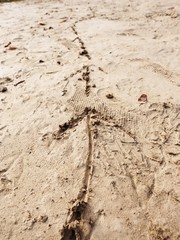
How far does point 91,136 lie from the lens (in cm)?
213

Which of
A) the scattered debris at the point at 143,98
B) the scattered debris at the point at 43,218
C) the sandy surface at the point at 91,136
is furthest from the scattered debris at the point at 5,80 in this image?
the scattered debris at the point at 43,218

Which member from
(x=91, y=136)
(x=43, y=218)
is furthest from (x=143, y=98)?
(x=43, y=218)

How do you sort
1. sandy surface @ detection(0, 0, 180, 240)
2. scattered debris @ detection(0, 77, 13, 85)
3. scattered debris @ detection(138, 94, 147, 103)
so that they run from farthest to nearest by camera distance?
scattered debris @ detection(0, 77, 13, 85) < scattered debris @ detection(138, 94, 147, 103) < sandy surface @ detection(0, 0, 180, 240)

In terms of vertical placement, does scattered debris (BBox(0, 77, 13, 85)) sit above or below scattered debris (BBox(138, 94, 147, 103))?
above

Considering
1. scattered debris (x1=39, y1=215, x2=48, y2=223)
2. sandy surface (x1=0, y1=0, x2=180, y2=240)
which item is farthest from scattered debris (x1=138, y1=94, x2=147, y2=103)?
scattered debris (x1=39, y1=215, x2=48, y2=223)

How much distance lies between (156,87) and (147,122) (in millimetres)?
530

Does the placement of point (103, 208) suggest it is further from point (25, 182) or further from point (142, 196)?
point (25, 182)

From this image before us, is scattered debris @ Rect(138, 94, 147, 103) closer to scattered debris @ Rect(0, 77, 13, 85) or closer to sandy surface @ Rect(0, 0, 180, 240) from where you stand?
sandy surface @ Rect(0, 0, 180, 240)

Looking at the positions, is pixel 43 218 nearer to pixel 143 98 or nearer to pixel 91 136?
pixel 91 136

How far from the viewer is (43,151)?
204 centimetres

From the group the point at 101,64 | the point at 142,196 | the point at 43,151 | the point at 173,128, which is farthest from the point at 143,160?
the point at 101,64

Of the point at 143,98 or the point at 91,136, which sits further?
the point at 143,98

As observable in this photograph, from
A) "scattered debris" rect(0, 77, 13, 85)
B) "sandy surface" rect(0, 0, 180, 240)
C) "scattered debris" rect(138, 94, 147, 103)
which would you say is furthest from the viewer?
"scattered debris" rect(0, 77, 13, 85)

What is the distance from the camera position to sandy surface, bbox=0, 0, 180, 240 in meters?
1.62
